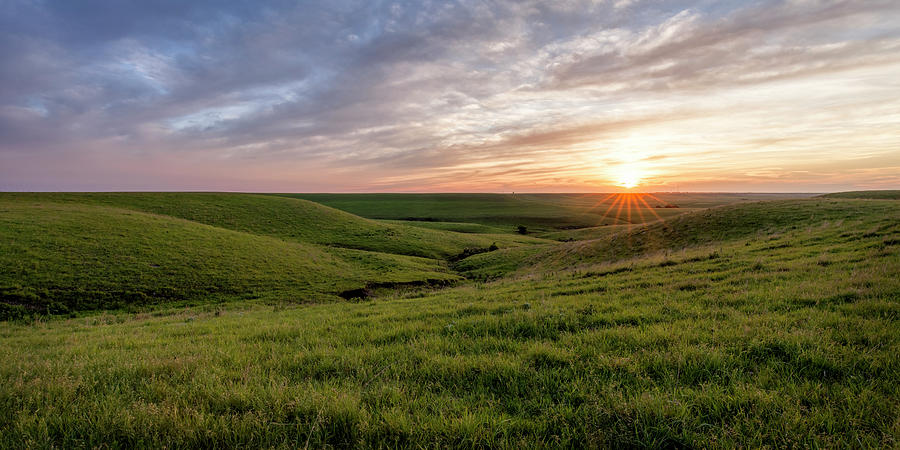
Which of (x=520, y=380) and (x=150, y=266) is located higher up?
(x=520, y=380)

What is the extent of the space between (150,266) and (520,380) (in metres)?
34.1

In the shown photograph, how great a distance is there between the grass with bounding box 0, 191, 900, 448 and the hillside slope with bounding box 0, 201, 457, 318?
56.9 feet

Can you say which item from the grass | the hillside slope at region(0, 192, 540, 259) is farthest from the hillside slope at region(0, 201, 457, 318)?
the grass

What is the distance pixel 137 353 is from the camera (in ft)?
23.5

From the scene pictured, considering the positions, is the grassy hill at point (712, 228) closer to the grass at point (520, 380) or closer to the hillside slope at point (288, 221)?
the grass at point (520, 380)

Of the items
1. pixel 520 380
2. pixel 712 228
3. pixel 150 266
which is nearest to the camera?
pixel 520 380

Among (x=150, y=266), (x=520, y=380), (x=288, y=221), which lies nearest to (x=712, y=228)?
(x=520, y=380)

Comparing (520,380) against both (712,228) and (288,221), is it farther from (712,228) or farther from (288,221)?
(288,221)

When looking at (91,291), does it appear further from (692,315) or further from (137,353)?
(692,315)

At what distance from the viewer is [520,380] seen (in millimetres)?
4738

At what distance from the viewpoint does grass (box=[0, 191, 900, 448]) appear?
350 centimetres

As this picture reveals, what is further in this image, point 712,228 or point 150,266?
point 712,228

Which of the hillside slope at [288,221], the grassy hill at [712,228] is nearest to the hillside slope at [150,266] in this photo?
the hillside slope at [288,221]

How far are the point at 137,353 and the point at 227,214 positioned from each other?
56.3 m
